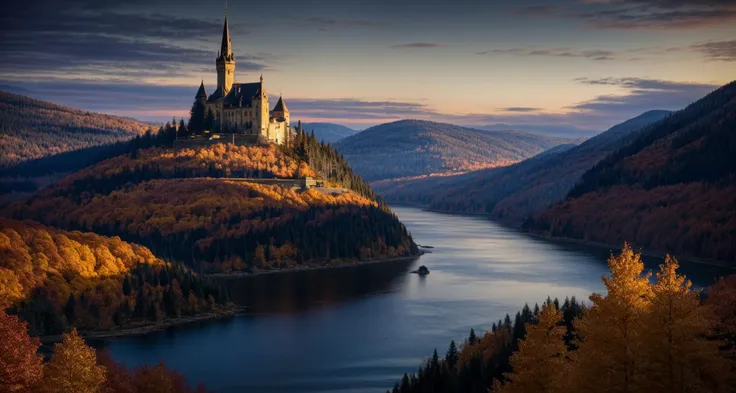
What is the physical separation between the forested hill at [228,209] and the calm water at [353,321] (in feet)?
27.7

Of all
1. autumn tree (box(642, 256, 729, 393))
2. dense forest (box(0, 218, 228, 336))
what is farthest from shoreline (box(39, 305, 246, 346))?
autumn tree (box(642, 256, 729, 393))

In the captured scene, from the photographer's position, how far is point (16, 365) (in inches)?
1747

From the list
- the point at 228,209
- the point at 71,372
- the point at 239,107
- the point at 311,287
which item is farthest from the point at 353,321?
the point at 239,107

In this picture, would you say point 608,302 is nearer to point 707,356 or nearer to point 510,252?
point 707,356

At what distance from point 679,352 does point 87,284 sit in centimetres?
7581

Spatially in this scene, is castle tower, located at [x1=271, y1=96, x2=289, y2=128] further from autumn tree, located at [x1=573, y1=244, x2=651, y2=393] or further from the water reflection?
autumn tree, located at [x1=573, y1=244, x2=651, y2=393]

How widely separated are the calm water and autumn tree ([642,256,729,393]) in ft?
124

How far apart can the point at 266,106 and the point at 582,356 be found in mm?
144809

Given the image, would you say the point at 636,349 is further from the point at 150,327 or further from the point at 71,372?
the point at 150,327

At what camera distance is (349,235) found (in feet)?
526

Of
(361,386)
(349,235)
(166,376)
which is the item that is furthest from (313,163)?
(166,376)

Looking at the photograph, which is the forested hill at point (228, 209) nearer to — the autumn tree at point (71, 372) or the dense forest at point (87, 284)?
the dense forest at point (87, 284)

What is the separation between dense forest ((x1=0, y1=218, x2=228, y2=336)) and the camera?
9350 centimetres

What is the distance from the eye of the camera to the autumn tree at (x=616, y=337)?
35.2m
